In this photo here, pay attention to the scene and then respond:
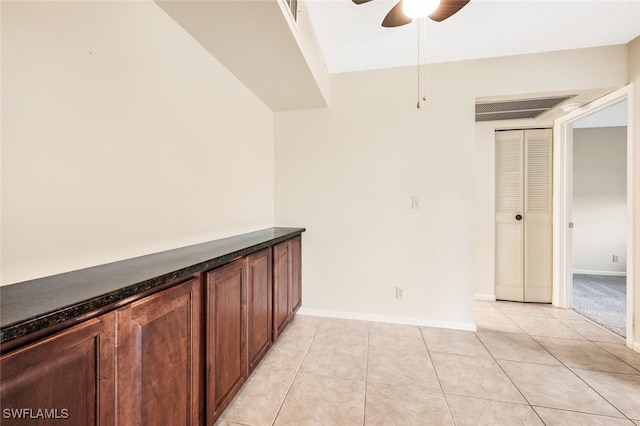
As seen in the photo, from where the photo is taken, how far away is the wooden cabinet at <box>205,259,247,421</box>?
1205 millimetres

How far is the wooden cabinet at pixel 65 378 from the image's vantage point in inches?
21.5

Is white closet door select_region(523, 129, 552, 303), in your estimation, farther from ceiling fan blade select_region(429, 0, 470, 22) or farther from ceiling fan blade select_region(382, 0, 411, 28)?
ceiling fan blade select_region(382, 0, 411, 28)

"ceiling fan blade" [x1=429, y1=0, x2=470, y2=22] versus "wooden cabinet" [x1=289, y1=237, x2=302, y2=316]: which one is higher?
"ceiling fan blade" [x1=429, y1=0, x2=470, y2=22]

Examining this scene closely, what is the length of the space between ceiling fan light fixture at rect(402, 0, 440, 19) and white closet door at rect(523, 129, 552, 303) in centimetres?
238

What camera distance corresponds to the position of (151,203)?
131 cm

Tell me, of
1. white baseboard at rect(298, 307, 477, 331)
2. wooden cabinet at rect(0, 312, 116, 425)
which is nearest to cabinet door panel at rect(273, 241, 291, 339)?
white baseboard at rect(298, 307, 477, 331)

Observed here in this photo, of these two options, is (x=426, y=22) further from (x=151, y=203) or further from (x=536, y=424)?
(x=536, y=424)

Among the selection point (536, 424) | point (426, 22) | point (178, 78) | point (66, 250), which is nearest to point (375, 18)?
point (426, 22)

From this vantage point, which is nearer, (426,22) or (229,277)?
(229,277)

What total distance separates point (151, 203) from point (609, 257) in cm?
671

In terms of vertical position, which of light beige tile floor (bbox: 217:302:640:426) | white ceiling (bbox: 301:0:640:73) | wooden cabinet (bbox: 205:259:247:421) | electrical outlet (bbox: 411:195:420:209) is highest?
white ceiling (bbox: 301:0:640:73)

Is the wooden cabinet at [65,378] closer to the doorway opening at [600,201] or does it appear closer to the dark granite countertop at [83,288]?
the dark granite countertop at [83,288]

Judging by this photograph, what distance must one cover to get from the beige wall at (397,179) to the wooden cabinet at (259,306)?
91cm

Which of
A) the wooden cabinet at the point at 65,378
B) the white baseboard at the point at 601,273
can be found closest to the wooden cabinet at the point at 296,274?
the wooden cabinet at the point at 65,378
